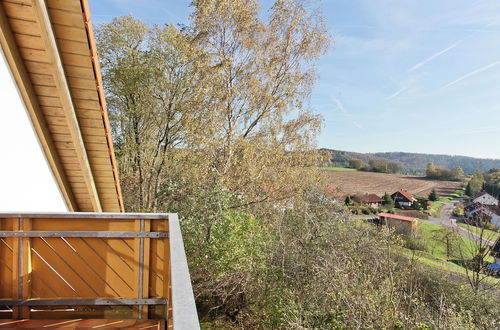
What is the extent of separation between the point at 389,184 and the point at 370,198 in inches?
209

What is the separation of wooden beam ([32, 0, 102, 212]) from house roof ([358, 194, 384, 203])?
49.1ft

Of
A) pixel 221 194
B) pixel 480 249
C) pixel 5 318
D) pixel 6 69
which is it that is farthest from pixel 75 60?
pixel 480 249

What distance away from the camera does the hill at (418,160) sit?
2233cm

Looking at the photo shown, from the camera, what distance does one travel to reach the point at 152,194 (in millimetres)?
11086

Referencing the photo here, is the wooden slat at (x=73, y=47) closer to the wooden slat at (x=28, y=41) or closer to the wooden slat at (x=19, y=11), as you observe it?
the wooden slat at (x=28, y=41)

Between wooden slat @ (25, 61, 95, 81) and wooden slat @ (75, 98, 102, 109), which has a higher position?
wooden slat @ (25, 61, 95, 81)

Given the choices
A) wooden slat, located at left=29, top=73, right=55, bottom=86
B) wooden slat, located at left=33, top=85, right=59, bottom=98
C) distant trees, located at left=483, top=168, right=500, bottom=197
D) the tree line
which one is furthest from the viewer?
the tree line

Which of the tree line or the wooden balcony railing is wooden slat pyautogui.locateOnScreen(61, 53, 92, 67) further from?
the tree line

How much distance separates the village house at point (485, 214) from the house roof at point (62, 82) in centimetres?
1523

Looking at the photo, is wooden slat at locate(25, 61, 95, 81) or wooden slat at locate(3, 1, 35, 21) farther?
wooden slat at locate(25, 61, 95, 81)

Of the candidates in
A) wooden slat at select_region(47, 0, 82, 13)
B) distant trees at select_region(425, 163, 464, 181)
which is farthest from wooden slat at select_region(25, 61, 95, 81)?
distant trees at select_region(425, 163, 464, 181)

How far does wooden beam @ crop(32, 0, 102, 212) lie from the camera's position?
8.17 feet

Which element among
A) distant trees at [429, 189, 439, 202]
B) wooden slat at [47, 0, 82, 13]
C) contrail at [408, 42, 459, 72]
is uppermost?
contrail at [408, 42, 459, 72]

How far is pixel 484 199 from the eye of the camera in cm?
1567
